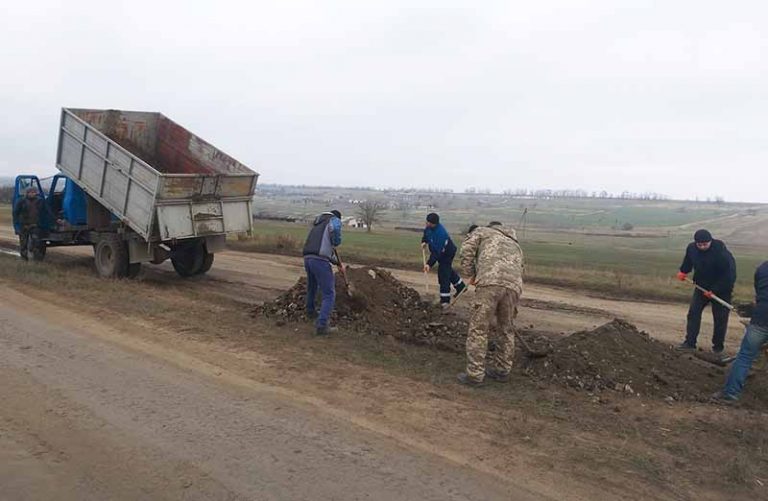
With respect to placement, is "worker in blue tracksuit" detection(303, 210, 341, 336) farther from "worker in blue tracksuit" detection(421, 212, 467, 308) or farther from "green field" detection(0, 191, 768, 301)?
"green field" detection(0, 191, 768, 301)

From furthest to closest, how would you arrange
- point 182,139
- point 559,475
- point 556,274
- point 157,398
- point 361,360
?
point 556,274
point 182,139
point 361,360
point 157,398
point 559,475

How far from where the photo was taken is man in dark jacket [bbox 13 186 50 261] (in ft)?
42.9

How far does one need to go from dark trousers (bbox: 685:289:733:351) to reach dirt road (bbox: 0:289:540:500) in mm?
5860

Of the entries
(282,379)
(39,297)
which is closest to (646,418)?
(282,379)

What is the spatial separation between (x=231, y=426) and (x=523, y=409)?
2581 millimetres

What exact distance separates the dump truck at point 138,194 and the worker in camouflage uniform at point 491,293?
665cm

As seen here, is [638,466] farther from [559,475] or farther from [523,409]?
[523,409]

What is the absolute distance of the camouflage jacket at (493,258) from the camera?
6.16m

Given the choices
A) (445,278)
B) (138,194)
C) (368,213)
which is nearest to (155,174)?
Answer: (138,194)

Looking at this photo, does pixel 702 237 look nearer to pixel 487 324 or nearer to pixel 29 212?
pixel 487 324

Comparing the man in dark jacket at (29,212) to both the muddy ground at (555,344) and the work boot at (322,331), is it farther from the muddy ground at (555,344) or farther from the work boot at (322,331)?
the work boot at (322,331)

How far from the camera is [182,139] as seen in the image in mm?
13328

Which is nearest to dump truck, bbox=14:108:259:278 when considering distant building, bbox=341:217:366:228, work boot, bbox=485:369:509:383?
work boot, bbox=485:369:509:383

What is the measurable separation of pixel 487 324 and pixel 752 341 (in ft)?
8.67
